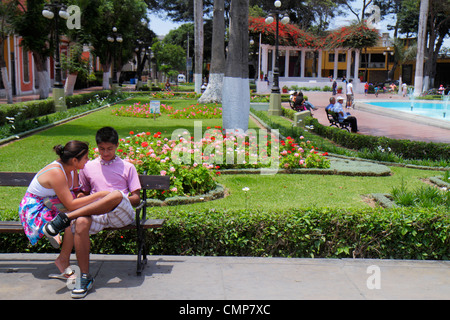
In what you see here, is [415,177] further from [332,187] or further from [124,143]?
[124,143]

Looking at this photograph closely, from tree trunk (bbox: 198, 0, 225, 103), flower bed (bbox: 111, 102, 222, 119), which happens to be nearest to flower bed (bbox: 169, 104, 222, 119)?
flower bed (bbox: 111, 102, 222, 119)

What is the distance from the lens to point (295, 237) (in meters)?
4.61

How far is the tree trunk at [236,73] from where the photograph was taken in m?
10.7

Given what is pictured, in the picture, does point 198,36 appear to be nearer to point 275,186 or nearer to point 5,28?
point 5,28

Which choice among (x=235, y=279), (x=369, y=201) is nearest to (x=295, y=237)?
(x=235, y=279)

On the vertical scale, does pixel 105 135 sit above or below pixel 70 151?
above

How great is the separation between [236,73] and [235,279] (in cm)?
739

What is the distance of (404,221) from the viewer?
15.1 feet

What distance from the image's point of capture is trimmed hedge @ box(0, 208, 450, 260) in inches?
180

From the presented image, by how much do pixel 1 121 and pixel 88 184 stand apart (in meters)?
10.8

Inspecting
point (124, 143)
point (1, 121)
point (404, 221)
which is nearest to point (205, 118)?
point (1, 121)

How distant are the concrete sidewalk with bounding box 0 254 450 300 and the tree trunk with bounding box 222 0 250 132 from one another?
21.3 ft

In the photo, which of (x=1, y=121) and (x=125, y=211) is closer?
(x=125, y=211)

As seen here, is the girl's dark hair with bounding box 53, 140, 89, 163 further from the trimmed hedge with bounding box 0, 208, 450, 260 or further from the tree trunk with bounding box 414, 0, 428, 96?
the tree trunk with bounding box 414, 0, 428, 96
